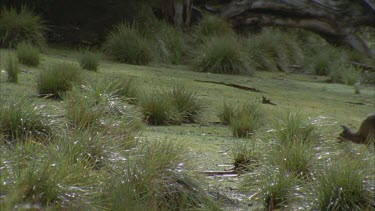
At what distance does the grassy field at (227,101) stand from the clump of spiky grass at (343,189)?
1.66ft

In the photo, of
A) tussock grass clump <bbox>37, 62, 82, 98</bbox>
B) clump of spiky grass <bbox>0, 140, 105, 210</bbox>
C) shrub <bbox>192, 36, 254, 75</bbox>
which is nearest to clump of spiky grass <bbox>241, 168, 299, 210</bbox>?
clump of spiky grass <bbox>0, 140, 105, 210</bbox>

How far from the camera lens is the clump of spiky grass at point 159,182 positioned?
16.0 feet

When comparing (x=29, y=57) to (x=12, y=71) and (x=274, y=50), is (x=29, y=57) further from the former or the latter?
(x=274, y=50)

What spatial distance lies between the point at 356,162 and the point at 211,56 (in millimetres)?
9873

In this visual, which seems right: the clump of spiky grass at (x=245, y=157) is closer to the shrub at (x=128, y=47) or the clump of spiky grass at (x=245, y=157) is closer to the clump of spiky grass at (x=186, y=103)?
the clump of spiky grass at (x=186, y=103)

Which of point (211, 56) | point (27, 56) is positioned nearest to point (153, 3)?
point (211, 56)

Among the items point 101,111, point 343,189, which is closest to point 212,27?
point 101,111

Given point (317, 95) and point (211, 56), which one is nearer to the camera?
point (317, 95)

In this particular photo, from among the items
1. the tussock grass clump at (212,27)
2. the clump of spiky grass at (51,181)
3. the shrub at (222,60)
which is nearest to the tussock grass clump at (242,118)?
the clump of spiky grass at (51,181)

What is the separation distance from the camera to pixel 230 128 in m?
8.93

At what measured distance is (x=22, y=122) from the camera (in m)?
6.26

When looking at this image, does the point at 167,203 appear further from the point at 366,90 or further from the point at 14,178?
the point at 366,90

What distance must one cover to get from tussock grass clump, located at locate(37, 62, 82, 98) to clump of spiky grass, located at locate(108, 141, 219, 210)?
13.4 feet

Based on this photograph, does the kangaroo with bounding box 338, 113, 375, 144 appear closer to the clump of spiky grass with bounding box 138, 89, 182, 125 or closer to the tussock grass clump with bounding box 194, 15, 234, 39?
the clump of spiky grass with bounding box 138, 89, 182, 125
